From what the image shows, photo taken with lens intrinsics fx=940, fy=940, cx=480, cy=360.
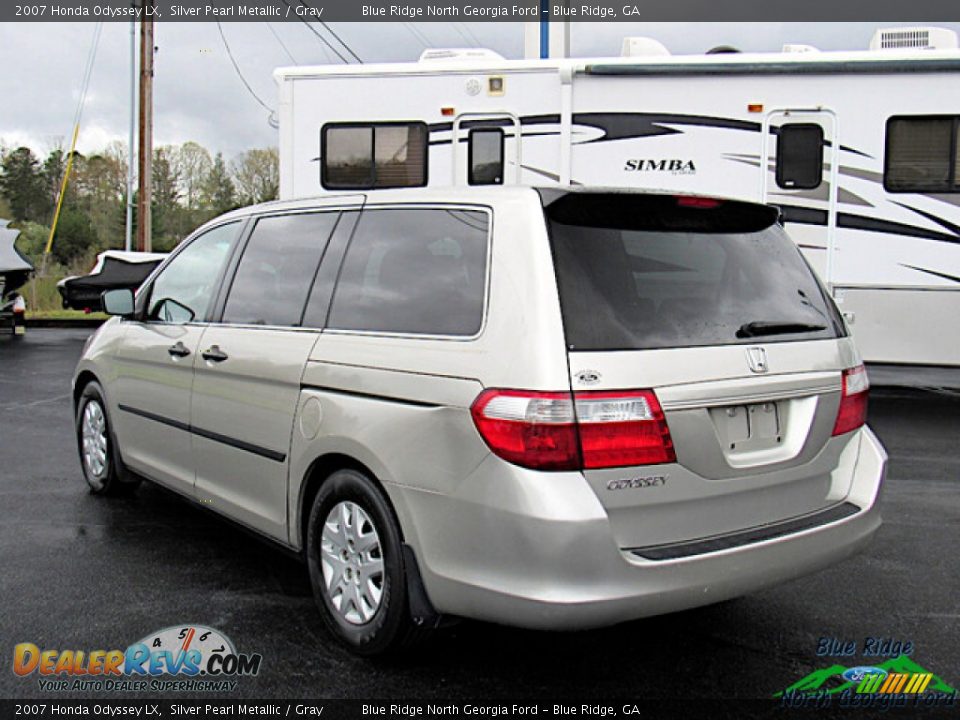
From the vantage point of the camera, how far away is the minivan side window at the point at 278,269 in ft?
13.5

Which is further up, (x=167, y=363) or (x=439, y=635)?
(x=167, y=363)

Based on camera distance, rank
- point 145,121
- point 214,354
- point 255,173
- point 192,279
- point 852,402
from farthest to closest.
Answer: point 255,173
point 145,121
point 192,279
point 214,354
point 852,402

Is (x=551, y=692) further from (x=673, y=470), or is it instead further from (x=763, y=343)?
(x=763, y=343)

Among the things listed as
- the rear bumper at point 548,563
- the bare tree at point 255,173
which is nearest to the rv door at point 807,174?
the rear bumper at point 548,563

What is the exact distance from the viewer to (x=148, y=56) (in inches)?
799

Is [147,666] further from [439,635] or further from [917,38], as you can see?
[917,38]

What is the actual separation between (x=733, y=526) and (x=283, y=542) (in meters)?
1.89

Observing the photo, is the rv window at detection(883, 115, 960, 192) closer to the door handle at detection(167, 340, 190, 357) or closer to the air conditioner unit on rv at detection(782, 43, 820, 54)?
the air conditioner unit on rv at detection(782, 43, 820, 54)

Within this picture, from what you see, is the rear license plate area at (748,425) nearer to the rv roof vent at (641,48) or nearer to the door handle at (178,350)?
the door handle at (178,350)

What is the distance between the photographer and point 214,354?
4.42 meters

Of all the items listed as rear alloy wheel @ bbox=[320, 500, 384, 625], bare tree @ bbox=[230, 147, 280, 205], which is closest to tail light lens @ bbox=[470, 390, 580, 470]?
rear alloy wheel @ bbox=[320, 500, 384, 625]

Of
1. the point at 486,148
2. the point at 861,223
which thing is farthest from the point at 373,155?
the point at 861,223

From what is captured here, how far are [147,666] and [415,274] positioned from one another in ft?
5.91

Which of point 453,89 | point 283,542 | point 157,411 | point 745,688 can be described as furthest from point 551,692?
point 453,89
